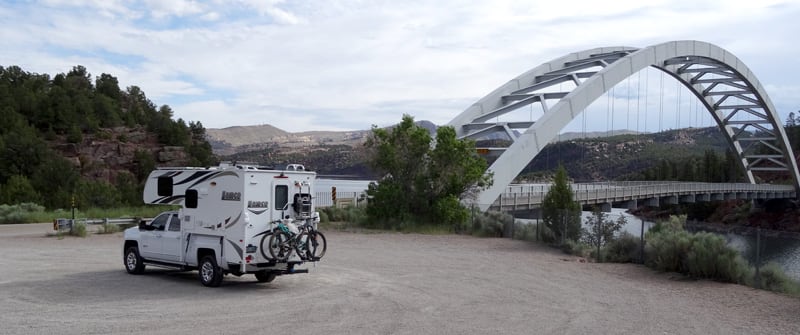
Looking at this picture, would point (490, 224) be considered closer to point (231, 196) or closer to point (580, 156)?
point (231, 196)

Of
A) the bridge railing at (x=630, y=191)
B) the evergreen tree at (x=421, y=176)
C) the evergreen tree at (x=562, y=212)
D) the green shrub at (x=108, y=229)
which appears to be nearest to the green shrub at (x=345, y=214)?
the evergreen tree at (x=421, y=176)

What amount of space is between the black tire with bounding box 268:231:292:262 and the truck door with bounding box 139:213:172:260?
3184 millimetres

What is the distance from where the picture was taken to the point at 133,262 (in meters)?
16.2

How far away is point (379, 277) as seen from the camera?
52.7 ft

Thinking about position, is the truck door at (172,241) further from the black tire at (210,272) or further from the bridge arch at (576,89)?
the bridge arch at (576,89)

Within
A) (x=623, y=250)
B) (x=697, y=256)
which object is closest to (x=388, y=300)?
(x=697, y=256)

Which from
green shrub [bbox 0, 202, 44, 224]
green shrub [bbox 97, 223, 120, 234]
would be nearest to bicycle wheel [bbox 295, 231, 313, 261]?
green shrub [bbox 97, 223, 120, 234]

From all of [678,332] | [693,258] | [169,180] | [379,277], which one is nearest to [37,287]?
[169,180]

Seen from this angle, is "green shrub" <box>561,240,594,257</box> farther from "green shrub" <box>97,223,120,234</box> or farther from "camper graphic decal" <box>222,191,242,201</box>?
"green shrub" <box>97,223,120,234</box>

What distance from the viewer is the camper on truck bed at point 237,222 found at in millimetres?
13984

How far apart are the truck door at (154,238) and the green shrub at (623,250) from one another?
12.2 m

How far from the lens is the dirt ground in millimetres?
10602

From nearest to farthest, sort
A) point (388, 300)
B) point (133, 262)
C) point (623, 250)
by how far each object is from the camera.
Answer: point (388, 300) → point (133, 262) → point (623, 250)

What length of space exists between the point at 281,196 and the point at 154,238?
333 centimetres
